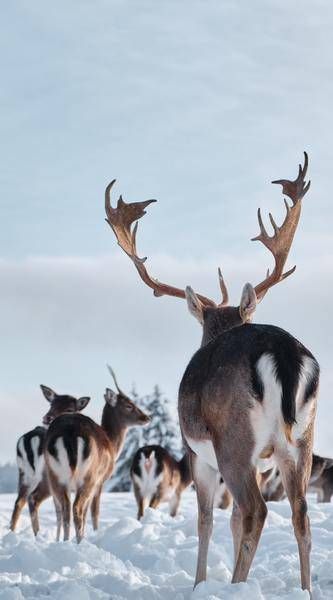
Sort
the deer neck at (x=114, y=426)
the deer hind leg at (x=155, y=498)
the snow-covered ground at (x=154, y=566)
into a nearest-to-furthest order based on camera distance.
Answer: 1. the snow-covered ground at (x=154, y=566)
2. the deer neck at (x=114, y=426)
3. the deer hind leg at (x=155, y=498)

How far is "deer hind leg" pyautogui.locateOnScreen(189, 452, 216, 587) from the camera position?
720 centimetres

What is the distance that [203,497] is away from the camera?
7.28m

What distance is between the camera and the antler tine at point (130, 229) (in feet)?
33.3

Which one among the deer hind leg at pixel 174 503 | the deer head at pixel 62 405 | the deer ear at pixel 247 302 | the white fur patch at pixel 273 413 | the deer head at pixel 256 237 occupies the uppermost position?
the deer head at pixel 256 237

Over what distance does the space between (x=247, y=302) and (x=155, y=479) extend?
11.1 metres

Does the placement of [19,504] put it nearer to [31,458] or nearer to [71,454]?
[31,458]

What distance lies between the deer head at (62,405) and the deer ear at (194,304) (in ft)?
23.2

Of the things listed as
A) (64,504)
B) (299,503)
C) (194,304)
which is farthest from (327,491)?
(299,503)

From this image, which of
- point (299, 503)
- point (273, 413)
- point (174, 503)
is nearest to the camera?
point (273, 413)

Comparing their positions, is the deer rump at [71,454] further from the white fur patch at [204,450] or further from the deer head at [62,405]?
the white fur patch at [204,450]

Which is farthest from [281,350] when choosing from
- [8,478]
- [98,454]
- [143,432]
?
[8,478]

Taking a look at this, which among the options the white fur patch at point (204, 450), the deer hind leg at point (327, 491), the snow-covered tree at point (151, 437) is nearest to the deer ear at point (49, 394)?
the deer hind leg at point (327, 491)

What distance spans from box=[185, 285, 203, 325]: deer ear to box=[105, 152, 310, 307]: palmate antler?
Result: 69cm

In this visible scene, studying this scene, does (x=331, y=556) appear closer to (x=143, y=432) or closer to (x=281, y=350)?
(x=281, y=350)
